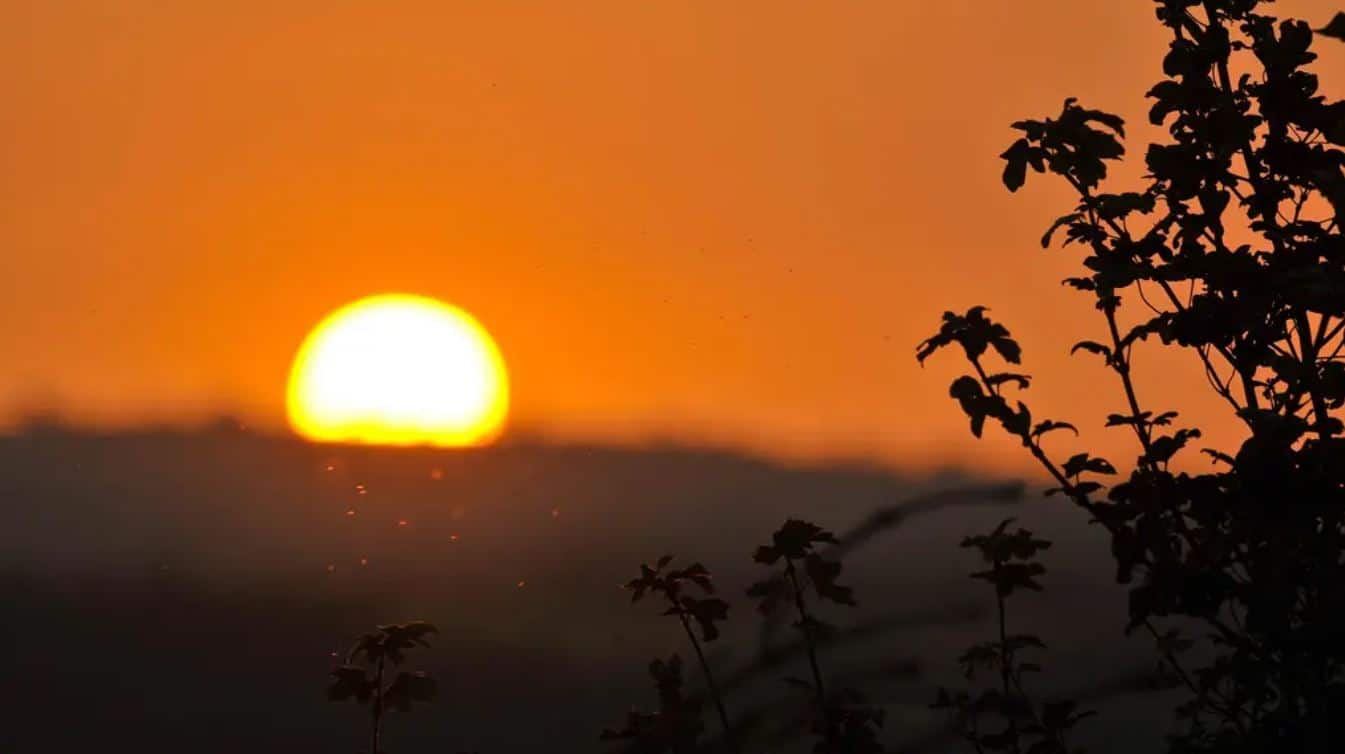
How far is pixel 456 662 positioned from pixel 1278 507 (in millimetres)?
10214

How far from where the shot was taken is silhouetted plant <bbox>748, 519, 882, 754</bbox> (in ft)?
30.4

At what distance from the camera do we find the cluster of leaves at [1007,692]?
9492 millimetres

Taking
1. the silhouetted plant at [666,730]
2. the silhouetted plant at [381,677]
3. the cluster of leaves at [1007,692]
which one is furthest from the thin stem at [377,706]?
the cluster of leaves at [1007,692]

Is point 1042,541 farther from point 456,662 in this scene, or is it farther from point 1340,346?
point 456,662

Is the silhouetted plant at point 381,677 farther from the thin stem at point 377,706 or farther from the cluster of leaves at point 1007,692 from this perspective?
the cluster of leaves at point 1007,692

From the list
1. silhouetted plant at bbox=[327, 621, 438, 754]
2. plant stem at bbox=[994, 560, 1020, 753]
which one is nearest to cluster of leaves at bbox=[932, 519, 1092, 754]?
plant stem at bbox=[994, 560, 1020, 753]

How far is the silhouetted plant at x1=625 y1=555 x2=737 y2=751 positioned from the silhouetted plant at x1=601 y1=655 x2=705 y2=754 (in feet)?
0.71

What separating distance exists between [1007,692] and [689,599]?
6.79ft

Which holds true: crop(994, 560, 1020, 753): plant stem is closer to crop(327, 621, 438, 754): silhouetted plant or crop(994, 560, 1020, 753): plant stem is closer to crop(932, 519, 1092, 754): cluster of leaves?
crop(932, 519, 1092, 754): cluster of leaves

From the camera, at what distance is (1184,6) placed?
822 cm

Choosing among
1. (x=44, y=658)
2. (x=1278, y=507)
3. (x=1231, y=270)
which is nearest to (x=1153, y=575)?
(x=1278, y=507)

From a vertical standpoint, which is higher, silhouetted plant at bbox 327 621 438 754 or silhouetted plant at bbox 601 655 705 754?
silhouetted plant at bbox 327 621 438 754

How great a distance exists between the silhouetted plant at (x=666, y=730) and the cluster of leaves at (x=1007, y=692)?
158 centimetres

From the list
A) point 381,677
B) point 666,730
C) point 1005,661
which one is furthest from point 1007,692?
point 381,677
